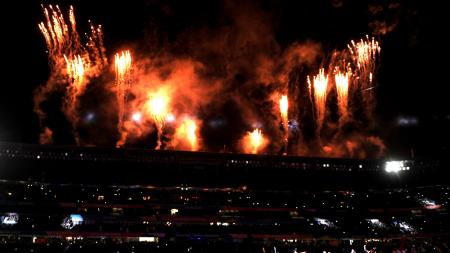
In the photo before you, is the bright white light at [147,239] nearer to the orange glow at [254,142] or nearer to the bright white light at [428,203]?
the orange glow at [254,142]

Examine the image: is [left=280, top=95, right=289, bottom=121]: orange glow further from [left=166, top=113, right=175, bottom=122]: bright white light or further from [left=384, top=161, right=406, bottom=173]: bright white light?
[left=166, top=113, right=175, bottom=122]: bright white light

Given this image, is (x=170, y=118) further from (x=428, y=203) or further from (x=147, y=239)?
(x=428, y=203)

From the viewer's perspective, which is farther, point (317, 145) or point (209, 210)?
point (317, 145)

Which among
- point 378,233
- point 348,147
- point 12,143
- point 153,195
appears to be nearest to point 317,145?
Result: point 348,147

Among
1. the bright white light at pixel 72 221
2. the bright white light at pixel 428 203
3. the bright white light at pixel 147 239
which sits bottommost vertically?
the bright white light at pixel 147 239

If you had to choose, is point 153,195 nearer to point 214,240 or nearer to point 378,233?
point 214,240

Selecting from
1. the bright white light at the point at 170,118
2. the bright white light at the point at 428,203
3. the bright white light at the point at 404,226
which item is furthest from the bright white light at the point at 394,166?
the bright white light at the point at 170,118
